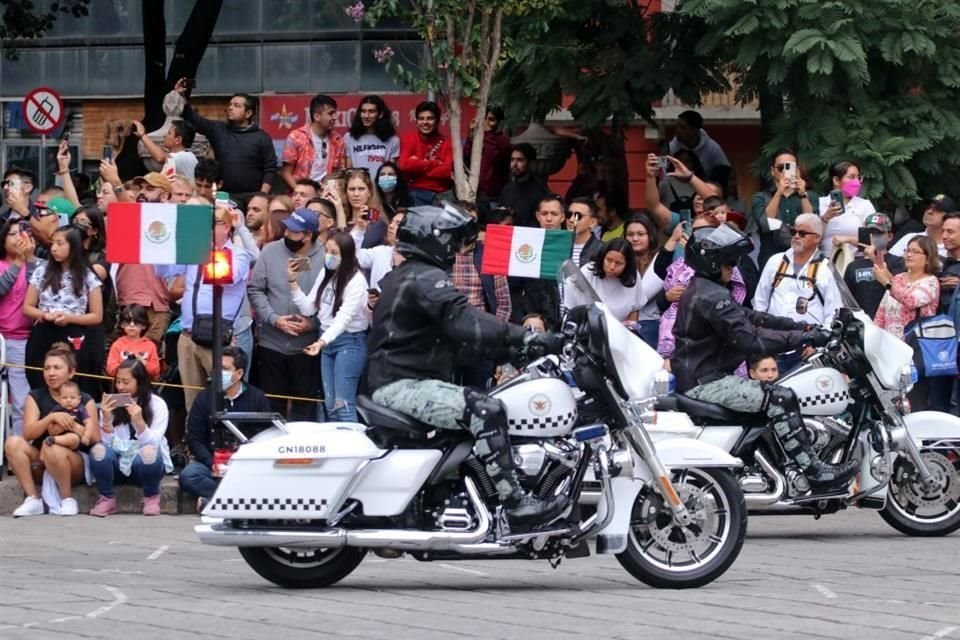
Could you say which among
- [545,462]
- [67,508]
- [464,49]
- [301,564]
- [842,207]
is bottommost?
[67,508]

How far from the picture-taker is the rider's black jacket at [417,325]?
34.9ft

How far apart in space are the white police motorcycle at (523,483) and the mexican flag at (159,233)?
2546 millimetres

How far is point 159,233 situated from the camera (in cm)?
1310

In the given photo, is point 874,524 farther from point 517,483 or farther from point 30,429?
point 30,429

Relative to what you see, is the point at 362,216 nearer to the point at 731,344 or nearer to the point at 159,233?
the point at 159,233

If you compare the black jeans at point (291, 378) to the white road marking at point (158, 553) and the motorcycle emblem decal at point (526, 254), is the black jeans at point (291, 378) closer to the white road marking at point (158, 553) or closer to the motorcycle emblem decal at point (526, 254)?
the motorcycle emblem decal at point (526, 254)

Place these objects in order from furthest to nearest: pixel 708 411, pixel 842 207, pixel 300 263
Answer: pixel 842 207
pixel 300 263
pixel 708 411

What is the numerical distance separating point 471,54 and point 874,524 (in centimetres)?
645

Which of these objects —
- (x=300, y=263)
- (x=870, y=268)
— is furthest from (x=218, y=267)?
(x=870, y=268)

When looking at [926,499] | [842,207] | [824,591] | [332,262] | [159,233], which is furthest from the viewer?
[842,207]

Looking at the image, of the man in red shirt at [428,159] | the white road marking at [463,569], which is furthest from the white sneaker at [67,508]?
the man in red shirt at [428,159]

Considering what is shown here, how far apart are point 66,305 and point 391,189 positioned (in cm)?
307

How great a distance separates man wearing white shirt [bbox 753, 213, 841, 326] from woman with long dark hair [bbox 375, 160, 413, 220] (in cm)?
349

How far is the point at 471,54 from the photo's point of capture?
18938 millimetres
